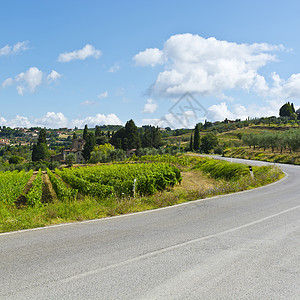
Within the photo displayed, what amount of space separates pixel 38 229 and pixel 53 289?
3392 millimetres

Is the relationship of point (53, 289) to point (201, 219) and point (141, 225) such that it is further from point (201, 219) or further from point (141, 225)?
point (201, 219)

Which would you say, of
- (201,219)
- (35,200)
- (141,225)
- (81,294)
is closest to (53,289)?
(81,294)

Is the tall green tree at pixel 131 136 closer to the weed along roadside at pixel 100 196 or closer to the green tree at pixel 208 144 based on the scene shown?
the green tree at pixel 208 144

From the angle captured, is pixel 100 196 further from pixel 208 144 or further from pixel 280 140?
pixel 208 144

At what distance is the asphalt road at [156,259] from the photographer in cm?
395

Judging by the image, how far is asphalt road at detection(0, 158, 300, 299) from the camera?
395 centimetres

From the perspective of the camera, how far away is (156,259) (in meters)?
5.08

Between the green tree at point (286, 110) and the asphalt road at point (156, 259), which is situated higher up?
the green tree at point (286, 110)

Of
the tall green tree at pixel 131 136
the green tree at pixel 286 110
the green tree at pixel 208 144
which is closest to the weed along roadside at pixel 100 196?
the green tree at pixel 208 144

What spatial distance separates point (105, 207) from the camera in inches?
371

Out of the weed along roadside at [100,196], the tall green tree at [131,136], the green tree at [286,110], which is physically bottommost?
the weed along roadside at [100,196]

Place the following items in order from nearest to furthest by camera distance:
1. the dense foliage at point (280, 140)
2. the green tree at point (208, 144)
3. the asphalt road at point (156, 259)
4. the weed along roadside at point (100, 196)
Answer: the asphalt road at point (156, 259)
the weed along roadside at point (100, 196)
the dense foliage at point (280, 140)
the green tree at point (208, 144)

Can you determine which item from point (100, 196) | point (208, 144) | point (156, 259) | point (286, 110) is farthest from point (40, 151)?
point (286, 110)

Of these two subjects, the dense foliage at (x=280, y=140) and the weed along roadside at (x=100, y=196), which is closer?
the weed along roadside at (x=100, y=196)
